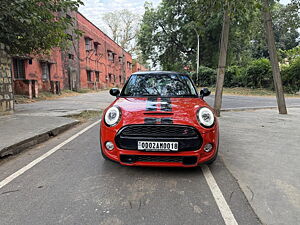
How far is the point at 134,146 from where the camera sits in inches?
114

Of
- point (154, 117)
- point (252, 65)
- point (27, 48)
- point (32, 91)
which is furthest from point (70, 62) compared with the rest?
point (154, 117)

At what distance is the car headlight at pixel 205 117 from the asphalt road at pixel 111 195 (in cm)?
72

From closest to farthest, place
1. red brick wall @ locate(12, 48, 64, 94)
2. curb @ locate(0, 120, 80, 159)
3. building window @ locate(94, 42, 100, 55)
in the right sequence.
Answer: curb @ locate(0, 120, 80, 159) → red brick wall @ locate(12, 48, 64, 94) → building window @ locate(94, 42, 100, 55)

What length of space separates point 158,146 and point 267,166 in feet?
6.01

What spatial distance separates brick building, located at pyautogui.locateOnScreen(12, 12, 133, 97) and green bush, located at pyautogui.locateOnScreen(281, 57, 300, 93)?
60.1 ft

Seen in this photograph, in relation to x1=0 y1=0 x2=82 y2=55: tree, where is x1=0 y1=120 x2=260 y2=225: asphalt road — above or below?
below

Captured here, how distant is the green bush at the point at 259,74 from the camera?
856 inches

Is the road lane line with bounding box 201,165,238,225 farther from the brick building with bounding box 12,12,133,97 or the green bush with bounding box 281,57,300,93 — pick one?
the green bush with bounding box 281,57,300,93

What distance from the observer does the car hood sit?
292cm

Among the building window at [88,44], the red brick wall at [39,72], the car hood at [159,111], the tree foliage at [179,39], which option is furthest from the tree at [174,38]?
the car hood at [159,111]

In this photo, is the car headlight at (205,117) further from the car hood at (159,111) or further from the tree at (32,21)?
the tree at (32,21)

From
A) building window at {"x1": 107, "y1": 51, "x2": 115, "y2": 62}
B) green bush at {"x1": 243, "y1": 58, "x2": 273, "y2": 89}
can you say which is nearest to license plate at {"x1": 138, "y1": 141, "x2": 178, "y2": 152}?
green bush at {"x1": 243, "y1": 58, "x2": 273, "y2": 89}

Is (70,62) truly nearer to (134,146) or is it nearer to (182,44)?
(182,44)

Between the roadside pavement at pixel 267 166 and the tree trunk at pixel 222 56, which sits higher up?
the tree trunk at pixel 222 56
